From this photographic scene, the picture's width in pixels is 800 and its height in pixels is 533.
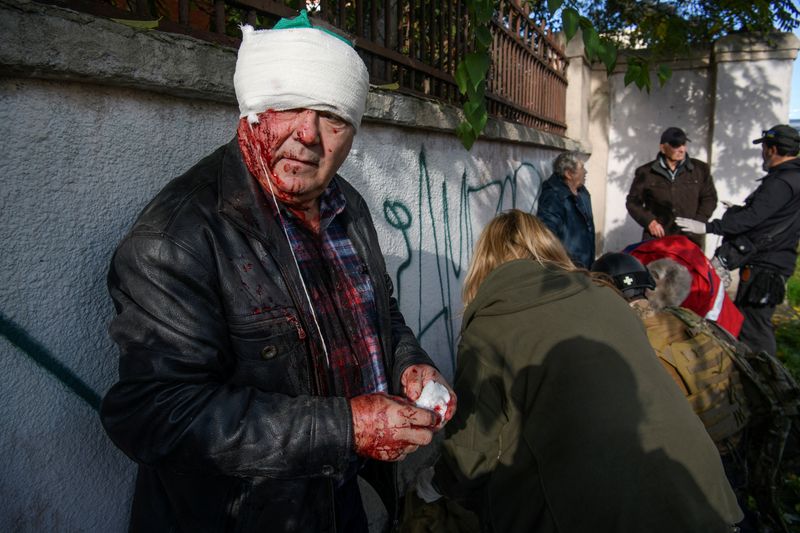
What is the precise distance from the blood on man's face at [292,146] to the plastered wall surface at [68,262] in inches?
12.0

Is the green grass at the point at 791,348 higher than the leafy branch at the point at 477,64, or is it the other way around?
the leafy branch at the point at 477,64

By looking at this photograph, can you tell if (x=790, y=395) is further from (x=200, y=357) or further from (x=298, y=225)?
(x=200, y=357)

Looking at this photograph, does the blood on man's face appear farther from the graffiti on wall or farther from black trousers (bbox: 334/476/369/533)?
the graffiti on wall

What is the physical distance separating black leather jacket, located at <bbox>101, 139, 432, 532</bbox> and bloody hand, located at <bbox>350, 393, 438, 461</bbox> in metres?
0.03

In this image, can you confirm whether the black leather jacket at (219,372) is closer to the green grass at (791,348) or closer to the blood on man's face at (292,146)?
the blood on man's face at (292,146)

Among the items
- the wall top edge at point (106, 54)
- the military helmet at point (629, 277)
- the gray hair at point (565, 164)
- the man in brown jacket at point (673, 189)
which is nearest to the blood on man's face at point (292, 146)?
the wall top edge at point (106, 54)

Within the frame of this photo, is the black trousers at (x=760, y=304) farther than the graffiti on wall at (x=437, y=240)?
Yes

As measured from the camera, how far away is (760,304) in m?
3.75

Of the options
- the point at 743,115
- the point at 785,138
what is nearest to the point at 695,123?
the point at 743,115

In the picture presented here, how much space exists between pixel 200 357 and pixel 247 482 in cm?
33

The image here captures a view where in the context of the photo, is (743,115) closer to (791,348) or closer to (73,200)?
(791,348)

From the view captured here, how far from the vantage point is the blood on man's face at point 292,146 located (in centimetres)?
124

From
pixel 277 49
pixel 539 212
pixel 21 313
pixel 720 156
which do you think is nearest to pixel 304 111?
pixel 277 49

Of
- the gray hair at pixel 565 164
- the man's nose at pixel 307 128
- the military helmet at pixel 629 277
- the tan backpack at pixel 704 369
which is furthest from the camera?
the gray hair at pixel 565 164
